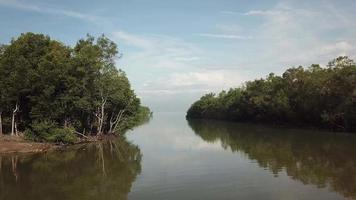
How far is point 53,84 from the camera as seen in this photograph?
47.5 metres

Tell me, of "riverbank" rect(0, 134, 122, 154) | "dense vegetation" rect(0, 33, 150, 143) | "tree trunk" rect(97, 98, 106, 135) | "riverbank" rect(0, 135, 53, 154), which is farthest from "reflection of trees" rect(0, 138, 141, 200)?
"tree trunk" rect(97, 98, 106, 135)

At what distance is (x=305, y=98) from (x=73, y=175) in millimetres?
53013

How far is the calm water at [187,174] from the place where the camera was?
22.5 meters

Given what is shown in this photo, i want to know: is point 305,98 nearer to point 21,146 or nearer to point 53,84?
point 53,84

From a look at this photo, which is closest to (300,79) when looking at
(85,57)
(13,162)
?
(85,57)

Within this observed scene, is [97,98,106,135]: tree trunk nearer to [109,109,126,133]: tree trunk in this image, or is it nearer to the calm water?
[109,109,126,133]: tree trunk

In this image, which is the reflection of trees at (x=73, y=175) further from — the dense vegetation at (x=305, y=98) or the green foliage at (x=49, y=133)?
the dense vegetation at (x=305, y=98)

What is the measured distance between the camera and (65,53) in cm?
5391

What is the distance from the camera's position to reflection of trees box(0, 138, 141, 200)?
77.7ft

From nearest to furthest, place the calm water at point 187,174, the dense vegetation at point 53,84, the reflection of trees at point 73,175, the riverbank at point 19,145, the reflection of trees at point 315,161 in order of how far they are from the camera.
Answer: the calm water at point 187,174
the reflection of trees at point 73,175
the reflection of trees at point 315,161
the riverbank at point 19,145
the dense vegetation at point 53,84

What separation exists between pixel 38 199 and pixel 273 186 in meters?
12.5

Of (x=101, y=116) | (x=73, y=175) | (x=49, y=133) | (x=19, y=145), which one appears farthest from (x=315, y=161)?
(x=101, y=116)

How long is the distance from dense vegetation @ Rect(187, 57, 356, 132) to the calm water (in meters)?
18.4

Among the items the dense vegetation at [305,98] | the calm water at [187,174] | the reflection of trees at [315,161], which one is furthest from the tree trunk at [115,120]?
the dense vegetation at [305,98]
